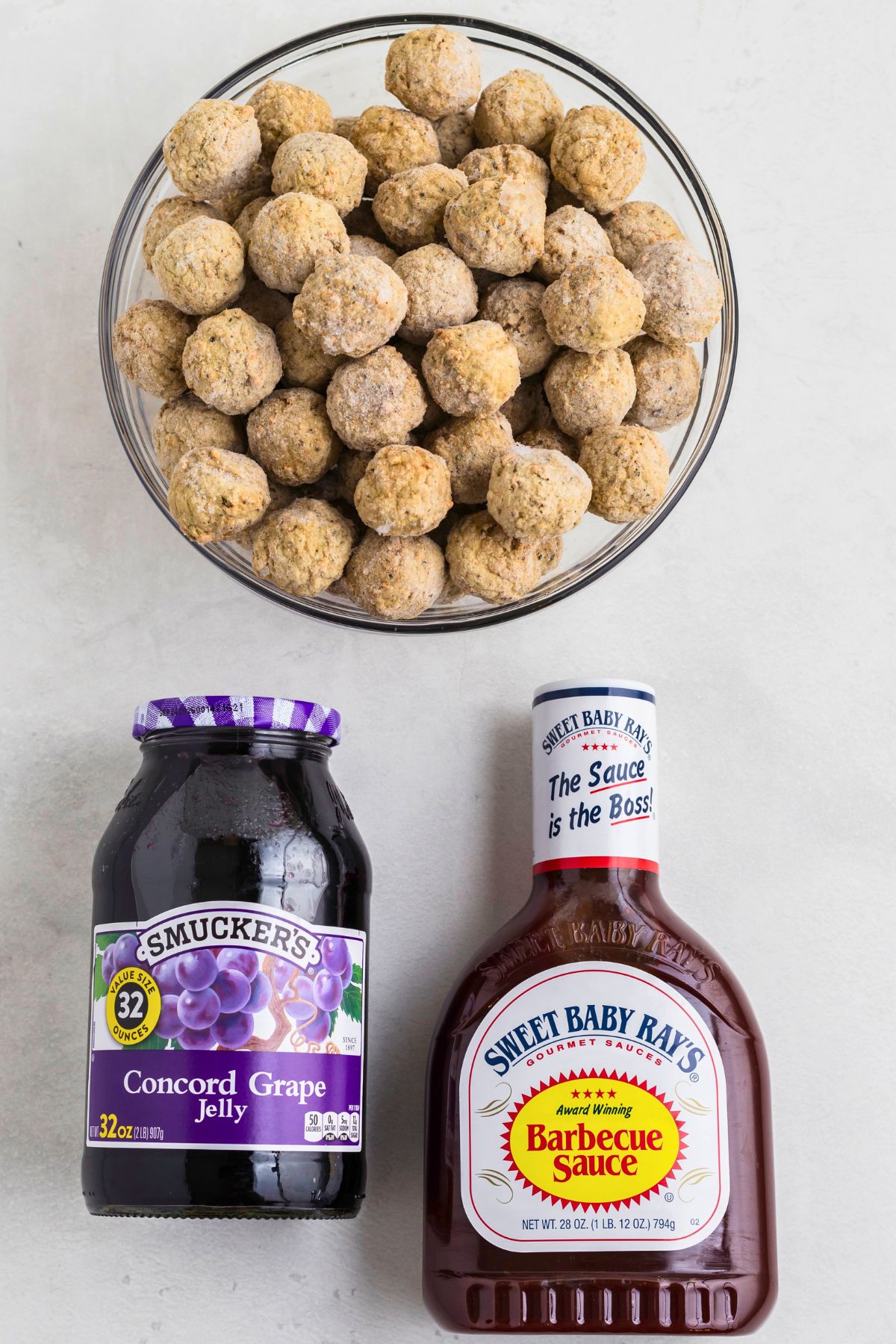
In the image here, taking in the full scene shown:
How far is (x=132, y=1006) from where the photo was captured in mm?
719

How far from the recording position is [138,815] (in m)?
0.75

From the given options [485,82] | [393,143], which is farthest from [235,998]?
[485,82]

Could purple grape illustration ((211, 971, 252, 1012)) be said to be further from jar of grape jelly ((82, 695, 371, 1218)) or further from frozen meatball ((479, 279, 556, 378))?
frozen meatball ((479, 279, 556, 378))

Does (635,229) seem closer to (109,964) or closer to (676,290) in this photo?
(676,290)

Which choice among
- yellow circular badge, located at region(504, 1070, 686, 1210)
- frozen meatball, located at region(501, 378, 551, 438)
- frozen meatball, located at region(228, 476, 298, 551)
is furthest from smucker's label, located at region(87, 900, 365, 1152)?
frozen meatball, located at region(501, 378, 551, 438)

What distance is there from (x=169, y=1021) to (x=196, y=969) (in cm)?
3

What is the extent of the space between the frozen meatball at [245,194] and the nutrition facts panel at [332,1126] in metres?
0.52

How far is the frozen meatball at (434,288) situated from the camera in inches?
27.2

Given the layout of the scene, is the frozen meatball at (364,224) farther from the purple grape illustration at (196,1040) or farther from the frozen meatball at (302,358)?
the purple grape illustration at (196,1040)

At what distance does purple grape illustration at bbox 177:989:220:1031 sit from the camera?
2.32ft

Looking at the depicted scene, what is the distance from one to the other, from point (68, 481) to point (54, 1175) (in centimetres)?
47

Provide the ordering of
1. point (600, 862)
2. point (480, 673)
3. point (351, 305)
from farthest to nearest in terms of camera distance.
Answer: point (480, 673)
point (600, 862)
point (351, 305)

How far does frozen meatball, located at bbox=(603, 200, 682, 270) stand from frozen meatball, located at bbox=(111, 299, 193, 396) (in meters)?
0.25

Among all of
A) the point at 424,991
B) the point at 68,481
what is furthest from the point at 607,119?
the point at 424,991
